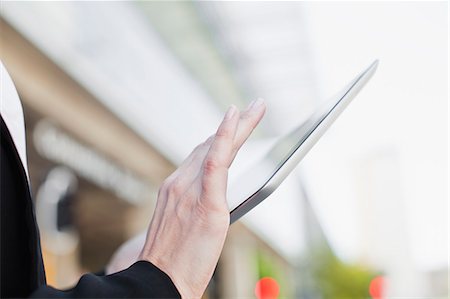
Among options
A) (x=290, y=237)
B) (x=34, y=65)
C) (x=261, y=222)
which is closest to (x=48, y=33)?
(x=34, y=65)

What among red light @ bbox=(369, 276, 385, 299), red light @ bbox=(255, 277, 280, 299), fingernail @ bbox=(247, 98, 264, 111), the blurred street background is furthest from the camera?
red light @ bbox=(369, 276, 385, 299)

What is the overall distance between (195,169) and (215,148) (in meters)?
0.05

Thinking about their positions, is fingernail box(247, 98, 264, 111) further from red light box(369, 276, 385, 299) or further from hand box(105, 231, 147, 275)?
red light box(369, 276, 385, 299)

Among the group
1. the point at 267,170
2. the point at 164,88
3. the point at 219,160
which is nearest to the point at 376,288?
the point at 164,88

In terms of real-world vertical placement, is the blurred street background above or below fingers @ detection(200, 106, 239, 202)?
above

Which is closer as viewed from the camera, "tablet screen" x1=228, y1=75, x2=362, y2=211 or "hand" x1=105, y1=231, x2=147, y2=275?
"tablet screen" x1=228, y1=75, x2=362, y2=211

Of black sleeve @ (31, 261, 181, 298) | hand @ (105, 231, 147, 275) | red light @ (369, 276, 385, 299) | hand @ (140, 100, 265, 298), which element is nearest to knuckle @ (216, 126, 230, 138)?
hand @ (140, 100, 265, 298)

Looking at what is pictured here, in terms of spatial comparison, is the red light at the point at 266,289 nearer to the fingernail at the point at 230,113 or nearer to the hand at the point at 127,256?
the hand at the point at 127,256

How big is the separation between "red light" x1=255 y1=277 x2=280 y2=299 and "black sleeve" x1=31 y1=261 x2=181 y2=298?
14918mm

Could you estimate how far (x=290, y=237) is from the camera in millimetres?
23953

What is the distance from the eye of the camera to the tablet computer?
Answer: 2.42 ft

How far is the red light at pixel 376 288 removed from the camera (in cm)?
2564

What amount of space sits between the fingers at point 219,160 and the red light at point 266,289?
48.8 feet

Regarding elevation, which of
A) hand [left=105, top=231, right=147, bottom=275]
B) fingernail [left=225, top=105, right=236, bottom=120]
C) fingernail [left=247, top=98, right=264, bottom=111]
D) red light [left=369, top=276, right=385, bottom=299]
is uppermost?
red light [left=369, top=276, right=385, bottom=299]
